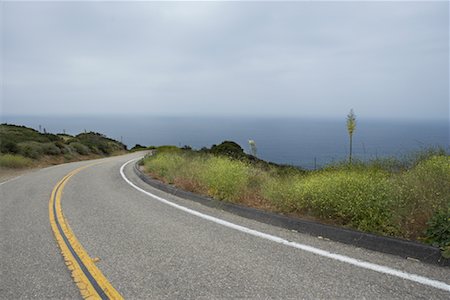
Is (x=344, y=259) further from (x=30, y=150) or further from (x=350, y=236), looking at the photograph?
(x=30, y=150)

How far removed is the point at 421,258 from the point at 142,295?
3.62 meters

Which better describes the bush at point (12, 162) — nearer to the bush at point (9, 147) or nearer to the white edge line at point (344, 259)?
the bush at point (9, 147)

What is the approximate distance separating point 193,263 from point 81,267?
165 cm

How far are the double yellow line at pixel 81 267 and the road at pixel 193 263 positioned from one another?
79 millimetres

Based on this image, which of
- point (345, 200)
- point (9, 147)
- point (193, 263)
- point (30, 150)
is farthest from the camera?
point (30, 150)

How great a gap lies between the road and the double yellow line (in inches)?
3.1

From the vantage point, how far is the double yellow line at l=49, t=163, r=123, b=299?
3809 millimetres

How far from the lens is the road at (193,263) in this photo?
11.9 ft

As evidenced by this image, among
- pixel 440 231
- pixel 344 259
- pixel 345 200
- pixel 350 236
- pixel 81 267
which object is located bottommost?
pixel 81 267

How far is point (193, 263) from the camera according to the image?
14.7 ft

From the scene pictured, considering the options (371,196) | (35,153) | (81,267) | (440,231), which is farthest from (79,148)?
(440,231)

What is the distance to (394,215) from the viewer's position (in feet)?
15.9

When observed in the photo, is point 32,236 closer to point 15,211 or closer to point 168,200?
point 15,211

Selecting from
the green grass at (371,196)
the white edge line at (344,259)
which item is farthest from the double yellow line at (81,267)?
the green grass at (371,196)
